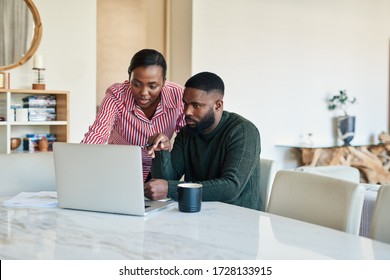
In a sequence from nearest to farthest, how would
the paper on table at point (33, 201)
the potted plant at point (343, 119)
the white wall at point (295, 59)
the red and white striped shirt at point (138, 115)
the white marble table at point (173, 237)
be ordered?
the white marble table at point (173, 237) < the paper on table at point (33, 201) < the red and white striped shirt at point (138, 115) < the white wall at point (295, 59) < the potted plant at point (343, 119)

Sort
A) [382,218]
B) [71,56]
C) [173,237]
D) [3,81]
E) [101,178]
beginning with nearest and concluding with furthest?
[173,237]
[382,218]
[101,178]
[3,81]
[71,56]

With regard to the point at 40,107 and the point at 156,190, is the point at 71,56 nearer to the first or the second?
the point at 40,107

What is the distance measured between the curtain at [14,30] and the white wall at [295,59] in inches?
56.5

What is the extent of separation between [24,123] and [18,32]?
0.71 m

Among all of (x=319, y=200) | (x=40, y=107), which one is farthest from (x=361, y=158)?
(x=319, y=200)

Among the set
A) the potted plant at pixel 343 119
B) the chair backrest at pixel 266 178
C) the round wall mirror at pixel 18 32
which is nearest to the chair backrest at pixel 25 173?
the chair backrest at pixel 266 178

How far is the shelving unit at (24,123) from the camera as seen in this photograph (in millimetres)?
3584

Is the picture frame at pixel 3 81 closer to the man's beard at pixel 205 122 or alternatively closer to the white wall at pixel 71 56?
the white wall at pixel 71 56

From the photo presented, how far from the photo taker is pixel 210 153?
195cm

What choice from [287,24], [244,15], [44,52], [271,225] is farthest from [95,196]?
[287,24]

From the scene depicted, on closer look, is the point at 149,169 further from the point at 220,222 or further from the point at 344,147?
the point at 344,147

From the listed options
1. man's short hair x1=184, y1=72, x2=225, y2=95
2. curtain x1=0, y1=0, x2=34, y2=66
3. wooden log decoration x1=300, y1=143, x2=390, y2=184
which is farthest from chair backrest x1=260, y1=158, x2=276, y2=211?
wooden log decoration x1=300, y1=143, x2=390, y2=184

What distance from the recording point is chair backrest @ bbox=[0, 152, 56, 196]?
2.10 m

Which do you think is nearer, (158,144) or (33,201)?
(33,201)
